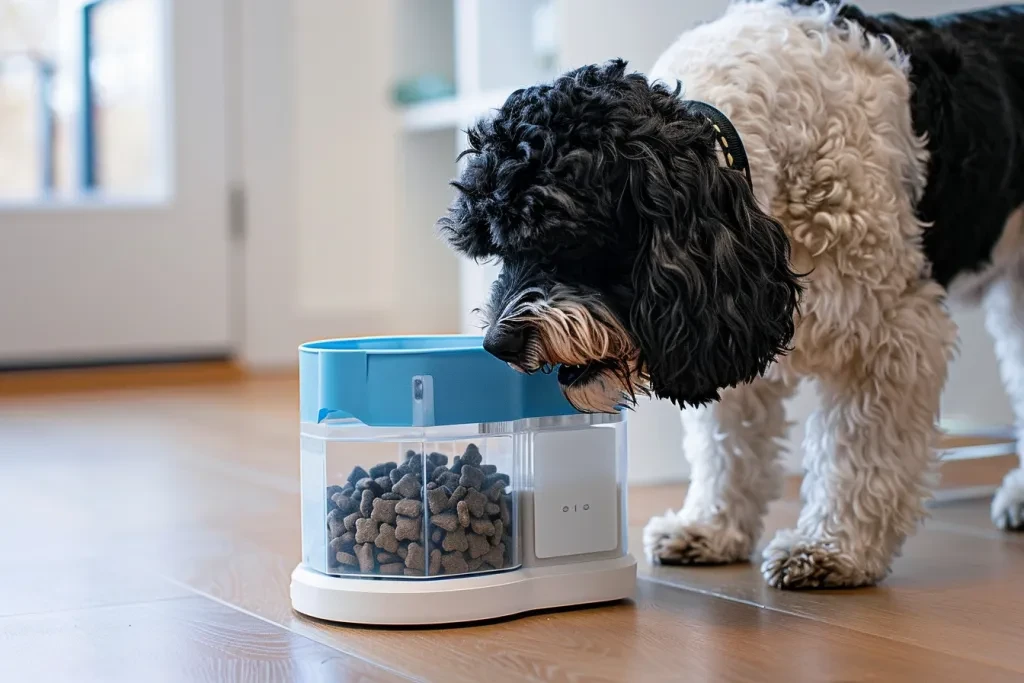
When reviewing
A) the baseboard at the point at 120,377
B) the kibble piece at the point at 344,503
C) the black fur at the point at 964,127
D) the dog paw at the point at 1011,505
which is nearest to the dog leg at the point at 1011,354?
the dog paw at the point at 1011,505

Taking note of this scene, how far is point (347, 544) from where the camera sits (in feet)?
5.75

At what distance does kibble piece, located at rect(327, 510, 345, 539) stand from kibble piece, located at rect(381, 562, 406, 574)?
0.07 metres

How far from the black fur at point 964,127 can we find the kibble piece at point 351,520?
893mm

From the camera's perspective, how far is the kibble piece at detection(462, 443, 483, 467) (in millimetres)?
1749

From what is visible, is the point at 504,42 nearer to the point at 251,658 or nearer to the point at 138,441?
the point at 138,441

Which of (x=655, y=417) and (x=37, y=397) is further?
(x=37, y=397)

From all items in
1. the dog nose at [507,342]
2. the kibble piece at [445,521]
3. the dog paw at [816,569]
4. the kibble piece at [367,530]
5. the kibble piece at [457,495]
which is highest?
the dog nose at [507,342]

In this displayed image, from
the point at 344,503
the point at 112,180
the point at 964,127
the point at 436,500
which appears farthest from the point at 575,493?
the point at 112,180

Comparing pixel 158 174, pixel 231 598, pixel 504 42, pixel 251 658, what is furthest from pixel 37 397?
pixel 251 658

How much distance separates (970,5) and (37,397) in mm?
2942

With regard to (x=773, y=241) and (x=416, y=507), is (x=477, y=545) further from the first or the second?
(x=773, y=241)

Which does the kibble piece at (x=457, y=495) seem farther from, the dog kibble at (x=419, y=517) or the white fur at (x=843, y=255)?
the white fur at (x=843, y=255)

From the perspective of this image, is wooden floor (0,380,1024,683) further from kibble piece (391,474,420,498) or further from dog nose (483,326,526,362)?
dog nose (483,326,526,362)

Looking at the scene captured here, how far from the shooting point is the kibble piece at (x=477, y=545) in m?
1.75
